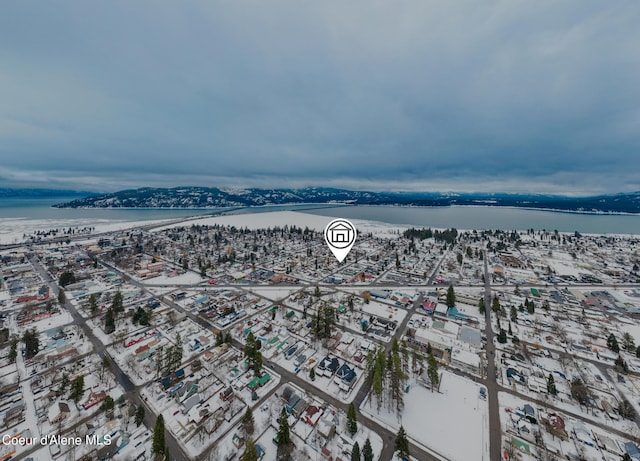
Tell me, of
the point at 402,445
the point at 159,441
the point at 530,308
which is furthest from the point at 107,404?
the point at 530,308

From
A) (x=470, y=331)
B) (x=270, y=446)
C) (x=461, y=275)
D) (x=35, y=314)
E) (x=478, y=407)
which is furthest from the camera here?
(x=461, y=275)

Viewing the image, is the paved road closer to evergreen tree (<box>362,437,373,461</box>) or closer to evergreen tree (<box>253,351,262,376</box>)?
evergreen tree (<box>362,437,373,461</box>)

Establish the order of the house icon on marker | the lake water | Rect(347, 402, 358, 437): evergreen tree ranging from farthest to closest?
the lake water
the house icon on marker
Rect(347, 402, 358, 437): evergreen tree

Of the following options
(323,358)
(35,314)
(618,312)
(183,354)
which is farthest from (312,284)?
(618,312)

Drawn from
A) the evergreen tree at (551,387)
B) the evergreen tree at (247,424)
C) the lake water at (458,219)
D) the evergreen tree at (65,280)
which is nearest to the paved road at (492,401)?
the evergreen tree at (551,387)

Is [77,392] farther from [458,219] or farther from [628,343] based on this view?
[458,219]

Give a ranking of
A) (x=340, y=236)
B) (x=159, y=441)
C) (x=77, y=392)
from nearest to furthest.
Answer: (x=159, y=441) → (x=77, y=392) → (x=340, y=236)

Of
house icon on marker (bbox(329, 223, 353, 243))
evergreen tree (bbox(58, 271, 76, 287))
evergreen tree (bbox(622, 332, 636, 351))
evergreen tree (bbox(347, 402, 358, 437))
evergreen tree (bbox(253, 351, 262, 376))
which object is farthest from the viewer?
evergreen tree (bbox(58, 271, 76, 287))

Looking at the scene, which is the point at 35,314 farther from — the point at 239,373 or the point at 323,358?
the point at 323,358

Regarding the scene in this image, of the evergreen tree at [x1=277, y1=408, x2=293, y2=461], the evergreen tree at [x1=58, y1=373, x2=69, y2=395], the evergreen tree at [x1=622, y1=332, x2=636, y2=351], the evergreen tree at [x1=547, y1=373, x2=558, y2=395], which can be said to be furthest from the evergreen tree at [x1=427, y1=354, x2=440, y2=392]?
the evergreen tree at [x1=58, y1=373, x2=69, y2=395]
